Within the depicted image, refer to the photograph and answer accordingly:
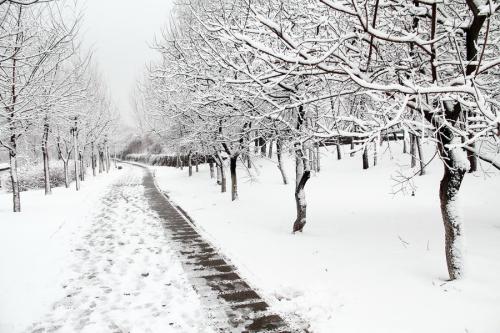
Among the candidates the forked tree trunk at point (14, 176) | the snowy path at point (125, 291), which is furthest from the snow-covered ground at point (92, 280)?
the forked tree trunk at point (14, 176)

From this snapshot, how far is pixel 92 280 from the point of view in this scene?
6438 mm

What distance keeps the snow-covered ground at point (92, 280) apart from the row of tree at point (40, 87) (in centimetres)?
332

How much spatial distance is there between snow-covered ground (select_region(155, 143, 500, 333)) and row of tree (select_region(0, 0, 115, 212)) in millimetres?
5304

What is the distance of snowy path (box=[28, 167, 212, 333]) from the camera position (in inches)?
187

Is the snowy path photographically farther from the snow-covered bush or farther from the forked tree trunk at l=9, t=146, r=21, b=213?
the snow-covered bush

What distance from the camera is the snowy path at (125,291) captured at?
4.75 metres

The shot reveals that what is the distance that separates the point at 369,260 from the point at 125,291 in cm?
441

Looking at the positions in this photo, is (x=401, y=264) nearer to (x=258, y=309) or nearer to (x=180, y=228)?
(x=258, y=309)

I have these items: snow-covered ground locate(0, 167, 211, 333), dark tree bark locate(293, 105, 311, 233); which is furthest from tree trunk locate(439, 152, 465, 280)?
dark tree bark locate(293, 105, 311, 233)

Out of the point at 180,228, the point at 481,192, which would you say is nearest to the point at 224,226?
the point at 180,228

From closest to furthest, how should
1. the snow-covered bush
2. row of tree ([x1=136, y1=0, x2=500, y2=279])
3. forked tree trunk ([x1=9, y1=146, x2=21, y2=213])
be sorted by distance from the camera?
row of tree ([x1=136, y1=0, x2=500, y2=279]), forked tree trunk ([x1=9, y1=146, x2=21, y2=213]), the snow-covered bush

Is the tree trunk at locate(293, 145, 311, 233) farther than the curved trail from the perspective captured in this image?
Yes

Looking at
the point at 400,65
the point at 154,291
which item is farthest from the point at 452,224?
the point at 154,291

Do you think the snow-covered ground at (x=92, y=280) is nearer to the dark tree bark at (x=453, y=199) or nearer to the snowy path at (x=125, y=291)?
the snowy path at (x=125, y=291)
